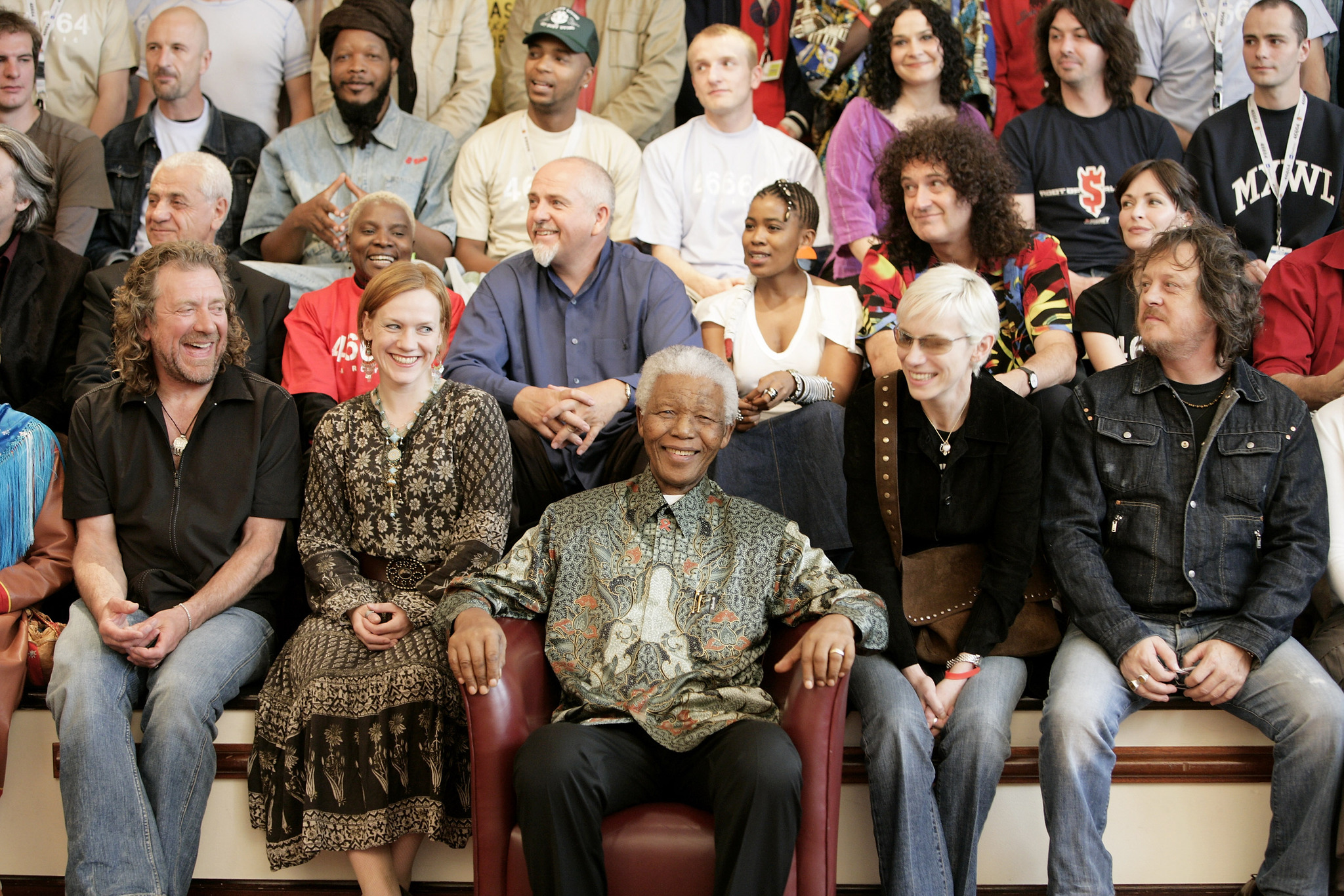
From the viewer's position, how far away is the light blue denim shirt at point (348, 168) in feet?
14.6

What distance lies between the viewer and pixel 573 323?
3.43 meters

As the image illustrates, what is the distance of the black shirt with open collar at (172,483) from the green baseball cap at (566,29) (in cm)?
235

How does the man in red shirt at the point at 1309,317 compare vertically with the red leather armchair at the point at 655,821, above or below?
above

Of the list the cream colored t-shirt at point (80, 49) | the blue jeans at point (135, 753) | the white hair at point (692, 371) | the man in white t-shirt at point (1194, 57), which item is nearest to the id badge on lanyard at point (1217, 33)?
the man in white t-shirt at point (1194, 57)

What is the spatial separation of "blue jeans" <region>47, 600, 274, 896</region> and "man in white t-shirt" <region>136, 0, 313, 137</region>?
303cm

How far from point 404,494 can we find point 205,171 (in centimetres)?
170

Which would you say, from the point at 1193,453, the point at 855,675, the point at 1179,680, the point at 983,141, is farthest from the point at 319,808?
the point at 983,141

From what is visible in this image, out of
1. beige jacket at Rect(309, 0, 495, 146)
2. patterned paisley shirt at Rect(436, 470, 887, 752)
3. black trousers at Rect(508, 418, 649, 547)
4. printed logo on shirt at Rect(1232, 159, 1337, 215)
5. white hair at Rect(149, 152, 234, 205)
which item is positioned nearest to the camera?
patterned paisley shirt at Rect(436, 470, 887, 752)

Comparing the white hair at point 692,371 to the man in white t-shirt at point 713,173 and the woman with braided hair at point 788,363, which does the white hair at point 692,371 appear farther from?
the man in white t-shirt at point 713,173

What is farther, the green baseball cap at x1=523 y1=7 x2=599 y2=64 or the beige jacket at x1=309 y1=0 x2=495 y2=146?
the beige jacket at x1=309 y1=0 x2=495 y2=146

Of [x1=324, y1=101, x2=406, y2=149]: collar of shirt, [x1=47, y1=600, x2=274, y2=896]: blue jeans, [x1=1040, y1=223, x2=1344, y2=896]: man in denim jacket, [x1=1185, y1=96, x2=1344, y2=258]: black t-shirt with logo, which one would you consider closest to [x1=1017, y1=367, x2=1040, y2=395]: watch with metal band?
[x1=1040, y1=223, x2=1344, y2=896]: man in denim jacket

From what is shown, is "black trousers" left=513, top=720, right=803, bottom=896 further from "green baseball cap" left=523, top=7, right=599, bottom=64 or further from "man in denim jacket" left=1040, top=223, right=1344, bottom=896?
"green baseball cap" left=523, top=7, right=599, bottom=64

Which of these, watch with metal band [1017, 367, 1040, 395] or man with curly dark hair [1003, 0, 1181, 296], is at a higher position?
man with curly dark hair [1003, 0, 1181, 296]

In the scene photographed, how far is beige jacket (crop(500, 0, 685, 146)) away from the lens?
16.5ft
